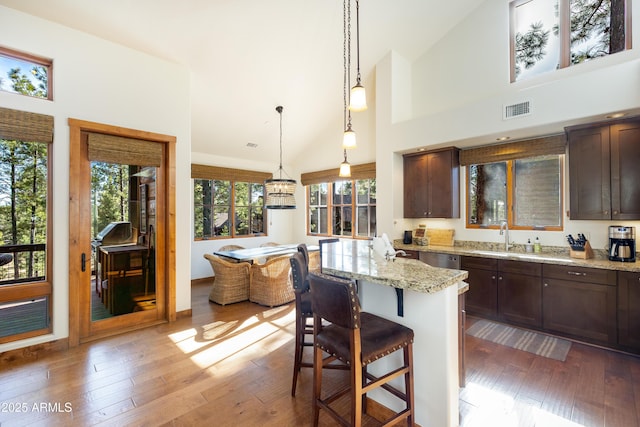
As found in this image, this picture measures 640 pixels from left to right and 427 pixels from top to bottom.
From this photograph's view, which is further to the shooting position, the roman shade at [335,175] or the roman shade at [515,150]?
the roman shade at [335,175]

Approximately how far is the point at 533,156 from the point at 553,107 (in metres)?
0.78

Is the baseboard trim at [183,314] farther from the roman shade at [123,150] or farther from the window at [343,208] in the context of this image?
the window at [343,208]

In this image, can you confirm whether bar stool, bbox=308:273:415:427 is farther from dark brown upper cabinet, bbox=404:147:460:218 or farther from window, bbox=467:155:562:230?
window, bbox=467:155:562:230

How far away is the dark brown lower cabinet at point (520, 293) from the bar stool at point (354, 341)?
2573mm

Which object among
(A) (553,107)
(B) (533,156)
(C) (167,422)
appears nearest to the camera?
(C) (167,422)

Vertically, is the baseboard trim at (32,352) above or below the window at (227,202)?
below

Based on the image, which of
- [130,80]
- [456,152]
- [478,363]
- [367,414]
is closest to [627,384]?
[478,363]

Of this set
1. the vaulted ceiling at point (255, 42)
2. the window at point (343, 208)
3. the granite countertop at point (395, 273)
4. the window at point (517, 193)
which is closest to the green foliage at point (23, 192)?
the vaulted ceiling at point (255, 42)

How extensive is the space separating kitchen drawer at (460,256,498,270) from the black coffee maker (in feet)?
3.77

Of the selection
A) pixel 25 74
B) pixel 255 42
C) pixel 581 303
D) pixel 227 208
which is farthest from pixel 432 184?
pixel 25 74

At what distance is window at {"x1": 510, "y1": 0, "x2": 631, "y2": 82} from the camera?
A: 3359 millimetres

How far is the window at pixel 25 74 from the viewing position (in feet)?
9.46

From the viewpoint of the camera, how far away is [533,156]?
12.9 feet

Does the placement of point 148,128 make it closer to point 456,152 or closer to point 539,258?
point 456,152
